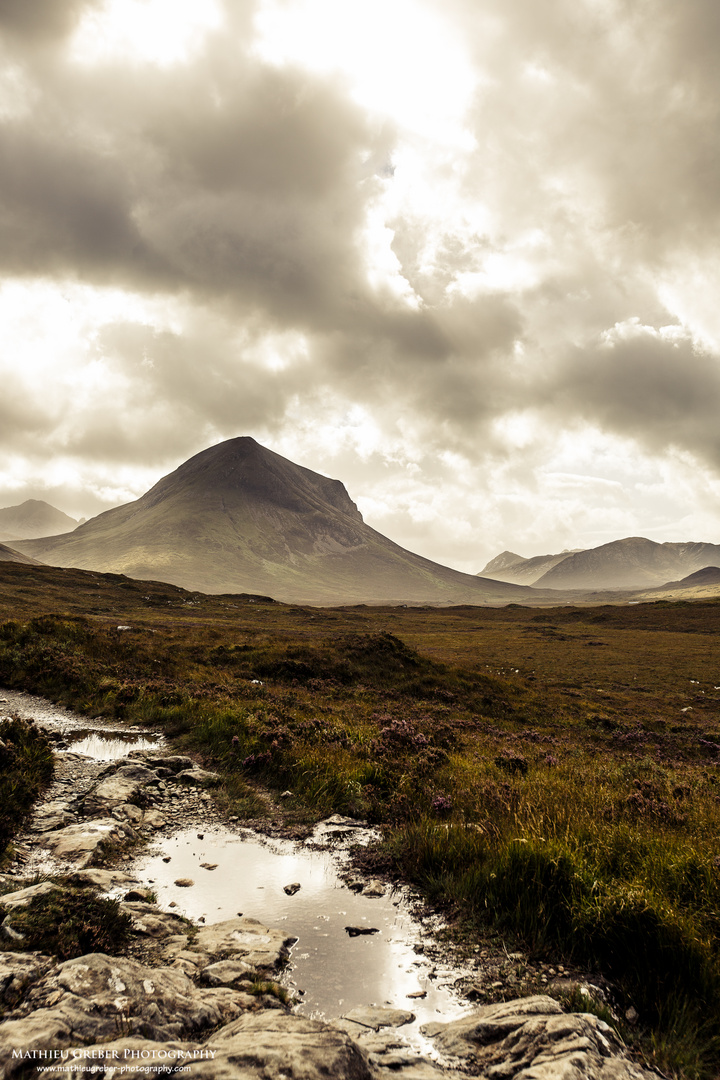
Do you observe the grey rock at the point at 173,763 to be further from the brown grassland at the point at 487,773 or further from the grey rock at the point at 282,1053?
the grey rock at the point at 282,1053

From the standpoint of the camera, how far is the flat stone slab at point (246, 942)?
481 centimetres

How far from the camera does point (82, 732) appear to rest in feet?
42.2

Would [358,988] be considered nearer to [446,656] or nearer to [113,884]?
[113,884]

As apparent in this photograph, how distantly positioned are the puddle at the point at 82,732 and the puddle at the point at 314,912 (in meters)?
5.30

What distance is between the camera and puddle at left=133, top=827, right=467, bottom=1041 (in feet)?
14.8

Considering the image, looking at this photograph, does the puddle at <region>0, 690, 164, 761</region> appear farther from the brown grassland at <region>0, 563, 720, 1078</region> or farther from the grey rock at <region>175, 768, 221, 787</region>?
the grey rock at <region>175, 768, 221, 787</region>

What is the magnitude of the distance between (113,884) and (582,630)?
102m

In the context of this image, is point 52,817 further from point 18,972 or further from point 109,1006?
point 109,1006

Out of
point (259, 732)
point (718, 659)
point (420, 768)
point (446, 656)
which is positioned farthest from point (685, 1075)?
point (718, 659)

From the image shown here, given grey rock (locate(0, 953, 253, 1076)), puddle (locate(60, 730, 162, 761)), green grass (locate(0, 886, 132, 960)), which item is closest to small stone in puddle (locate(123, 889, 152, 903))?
green grass (locate(0, 886, 132, 960))

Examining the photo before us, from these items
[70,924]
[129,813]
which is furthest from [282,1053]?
[129,813]

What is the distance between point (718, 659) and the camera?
173 feet

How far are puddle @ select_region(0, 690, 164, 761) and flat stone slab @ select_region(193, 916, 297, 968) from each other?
24.3 feet

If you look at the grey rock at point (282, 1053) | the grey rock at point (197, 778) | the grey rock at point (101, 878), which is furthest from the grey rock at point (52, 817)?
the grey rock at point (282, 1053)
